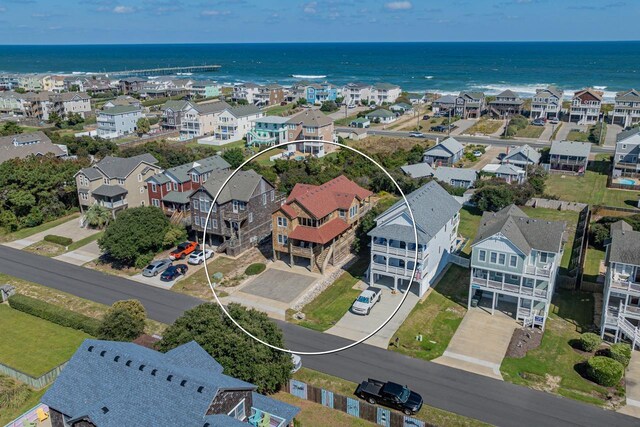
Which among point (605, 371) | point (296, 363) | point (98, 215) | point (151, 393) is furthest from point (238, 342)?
point (98, 215)

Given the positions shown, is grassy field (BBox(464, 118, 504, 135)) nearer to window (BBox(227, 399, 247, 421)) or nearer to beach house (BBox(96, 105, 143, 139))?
beach house (BBox(96, 105, 143, 139))

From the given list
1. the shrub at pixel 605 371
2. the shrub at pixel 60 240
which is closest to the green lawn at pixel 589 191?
the shrub at pixel 605 371

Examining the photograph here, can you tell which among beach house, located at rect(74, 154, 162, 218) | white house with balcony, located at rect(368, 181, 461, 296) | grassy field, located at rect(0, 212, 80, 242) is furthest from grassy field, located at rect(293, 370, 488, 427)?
grassy field, located at rect(0, 212, 80, 242)

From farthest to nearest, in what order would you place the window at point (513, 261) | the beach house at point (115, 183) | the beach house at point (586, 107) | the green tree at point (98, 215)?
the beach house at point (586, 107)
the beach house at point (115, 183)
the green tree at point (98, 215)
the window at point (513, 261)

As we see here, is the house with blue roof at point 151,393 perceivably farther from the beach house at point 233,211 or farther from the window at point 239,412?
the beach house at point 233,211

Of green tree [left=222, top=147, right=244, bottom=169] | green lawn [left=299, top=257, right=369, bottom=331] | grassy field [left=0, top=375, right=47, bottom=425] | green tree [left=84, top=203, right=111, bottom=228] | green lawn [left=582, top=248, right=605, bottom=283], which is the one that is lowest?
grassy field [left=0, top=375, right=47, bottom=425]

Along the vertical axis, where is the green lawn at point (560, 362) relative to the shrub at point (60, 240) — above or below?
below

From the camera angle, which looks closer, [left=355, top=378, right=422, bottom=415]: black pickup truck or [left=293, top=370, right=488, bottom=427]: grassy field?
[left=293, top=370, right=488, bottom=427]: grassy field

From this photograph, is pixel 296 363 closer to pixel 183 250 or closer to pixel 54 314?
pixel 54 314
